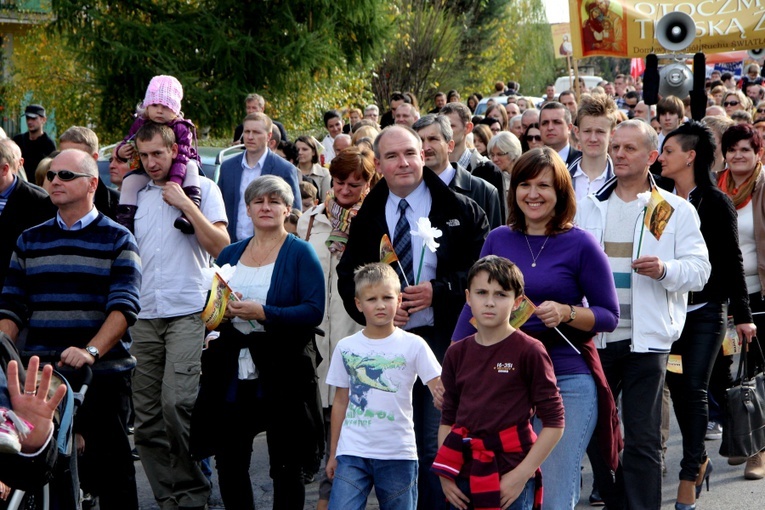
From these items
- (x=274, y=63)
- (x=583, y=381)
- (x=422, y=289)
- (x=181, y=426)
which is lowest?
(x=181, y=426)

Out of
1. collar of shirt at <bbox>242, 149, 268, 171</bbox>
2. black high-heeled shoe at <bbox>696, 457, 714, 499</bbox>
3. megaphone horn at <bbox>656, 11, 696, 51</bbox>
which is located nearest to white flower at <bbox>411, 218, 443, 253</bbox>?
black high-heeled shoe at <bbox>696, 457, 714, 499</bbox>

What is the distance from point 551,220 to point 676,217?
1.14m

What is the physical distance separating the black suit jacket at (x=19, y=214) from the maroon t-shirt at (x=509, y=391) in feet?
11.0

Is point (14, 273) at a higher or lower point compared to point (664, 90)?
lower

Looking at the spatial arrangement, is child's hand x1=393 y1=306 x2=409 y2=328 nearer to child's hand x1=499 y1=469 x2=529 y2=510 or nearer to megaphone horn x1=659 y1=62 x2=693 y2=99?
child's hand x1=499 y1=469 x2=529 y2=510

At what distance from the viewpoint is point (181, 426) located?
6.58 metres

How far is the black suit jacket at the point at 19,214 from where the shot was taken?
6.84 meters

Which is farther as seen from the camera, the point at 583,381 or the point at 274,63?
the point at 274,63

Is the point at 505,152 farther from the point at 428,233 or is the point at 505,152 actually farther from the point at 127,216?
Result: the point at 428,233

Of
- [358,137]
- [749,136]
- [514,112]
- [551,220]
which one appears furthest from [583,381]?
[514,112]

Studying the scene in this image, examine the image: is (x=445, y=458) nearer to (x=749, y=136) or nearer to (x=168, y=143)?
(x=168, y=143)

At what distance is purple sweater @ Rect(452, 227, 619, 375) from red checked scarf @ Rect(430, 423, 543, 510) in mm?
526

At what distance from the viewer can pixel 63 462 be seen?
5.00 metres

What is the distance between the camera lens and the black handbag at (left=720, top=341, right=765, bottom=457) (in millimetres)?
6984
